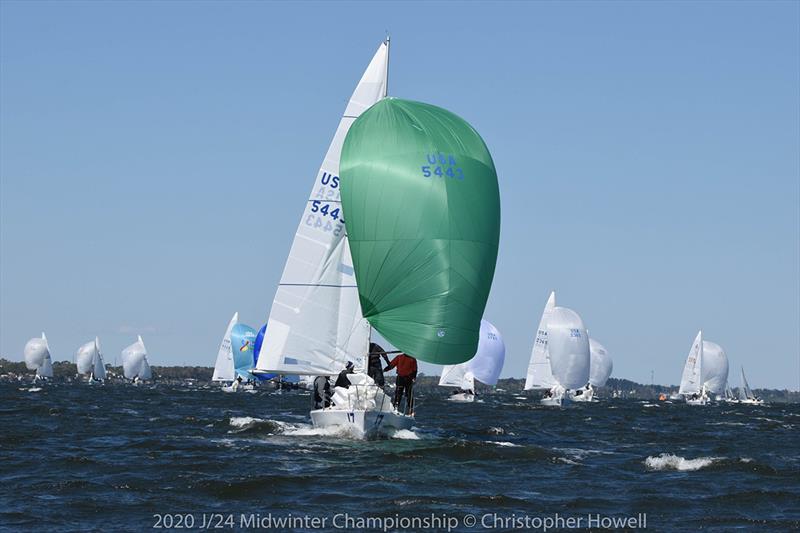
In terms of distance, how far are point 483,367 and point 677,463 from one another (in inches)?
2531

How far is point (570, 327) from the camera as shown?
8631cm

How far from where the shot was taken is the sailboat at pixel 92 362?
143 meters

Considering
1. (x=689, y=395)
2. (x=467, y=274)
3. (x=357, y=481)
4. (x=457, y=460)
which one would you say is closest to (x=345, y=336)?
(x=467, y=274)

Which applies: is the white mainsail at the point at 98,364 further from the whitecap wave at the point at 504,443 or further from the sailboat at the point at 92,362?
the whitecap wave at the point at 504,443

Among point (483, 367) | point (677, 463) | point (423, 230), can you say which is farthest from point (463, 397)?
point (423, 230)

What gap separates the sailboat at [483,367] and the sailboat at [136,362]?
63049mm

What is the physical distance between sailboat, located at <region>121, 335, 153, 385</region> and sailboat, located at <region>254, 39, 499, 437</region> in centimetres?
11866

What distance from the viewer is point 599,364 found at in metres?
117

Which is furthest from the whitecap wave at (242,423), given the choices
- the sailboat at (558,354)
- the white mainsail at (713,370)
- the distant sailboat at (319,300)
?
the white mainsail at (713,370)

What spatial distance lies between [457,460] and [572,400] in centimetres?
6962

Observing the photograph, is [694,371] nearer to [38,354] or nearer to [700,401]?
[700,401]

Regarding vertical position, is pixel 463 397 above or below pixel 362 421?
above

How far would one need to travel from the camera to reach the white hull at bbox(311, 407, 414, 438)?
2744 cm

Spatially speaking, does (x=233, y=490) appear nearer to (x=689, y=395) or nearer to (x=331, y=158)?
(x=331, y=158)
